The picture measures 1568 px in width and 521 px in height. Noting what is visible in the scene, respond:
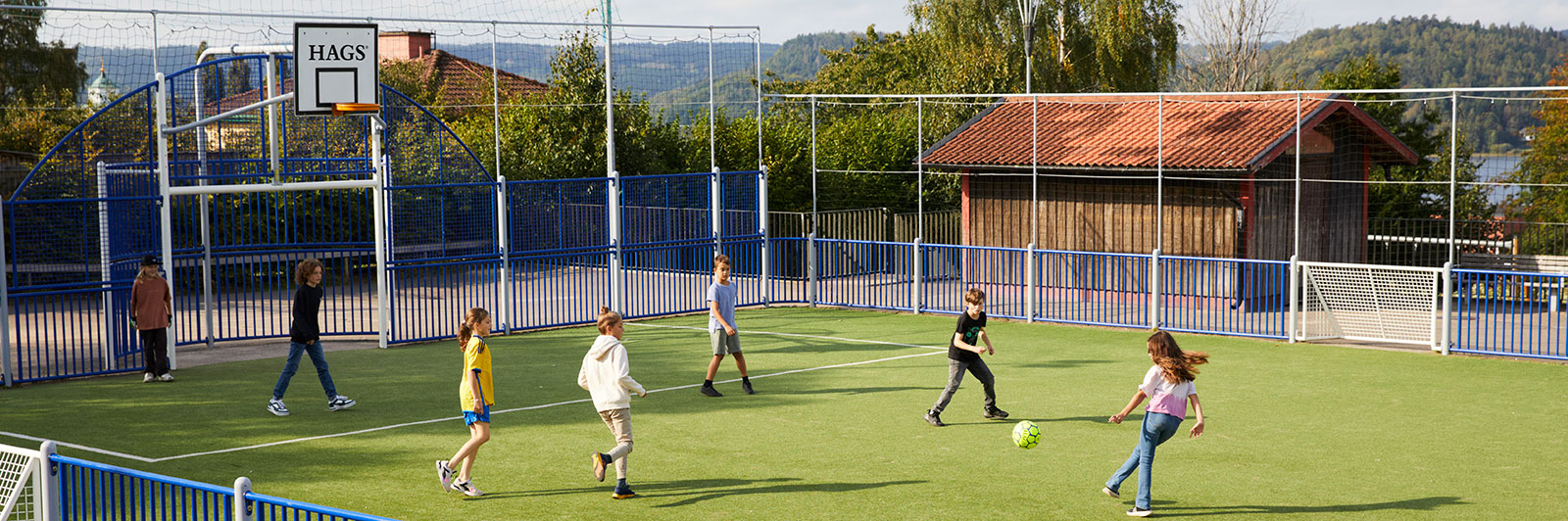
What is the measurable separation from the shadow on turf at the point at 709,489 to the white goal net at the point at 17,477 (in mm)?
3030

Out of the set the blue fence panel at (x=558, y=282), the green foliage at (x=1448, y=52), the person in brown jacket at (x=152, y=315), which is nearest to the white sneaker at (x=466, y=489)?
the person in brown jacket at (x=152, y=315)

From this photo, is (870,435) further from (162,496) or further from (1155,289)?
(1155,289)

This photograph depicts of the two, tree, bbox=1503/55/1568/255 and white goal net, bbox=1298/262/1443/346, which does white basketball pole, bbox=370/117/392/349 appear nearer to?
white goal net, bbox=1298/262/1443/346

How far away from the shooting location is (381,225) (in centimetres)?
1720

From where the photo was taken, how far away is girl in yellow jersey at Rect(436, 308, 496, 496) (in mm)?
9469

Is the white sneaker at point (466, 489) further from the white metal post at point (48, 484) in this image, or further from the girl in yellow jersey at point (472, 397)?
the white metal post at point (48, 484)

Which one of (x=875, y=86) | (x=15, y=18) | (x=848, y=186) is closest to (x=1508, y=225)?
(x=848, y=186)

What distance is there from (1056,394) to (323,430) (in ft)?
23.3

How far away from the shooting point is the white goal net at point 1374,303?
1673 cm

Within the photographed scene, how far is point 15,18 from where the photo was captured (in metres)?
34.8

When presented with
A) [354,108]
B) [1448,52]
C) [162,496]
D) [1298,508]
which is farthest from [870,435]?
[1448,52]

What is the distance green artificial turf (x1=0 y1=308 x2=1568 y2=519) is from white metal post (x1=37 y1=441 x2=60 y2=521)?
2.59 meters

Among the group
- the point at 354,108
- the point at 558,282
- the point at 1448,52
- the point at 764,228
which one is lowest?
the point at 558,282

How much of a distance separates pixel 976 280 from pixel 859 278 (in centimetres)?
301
